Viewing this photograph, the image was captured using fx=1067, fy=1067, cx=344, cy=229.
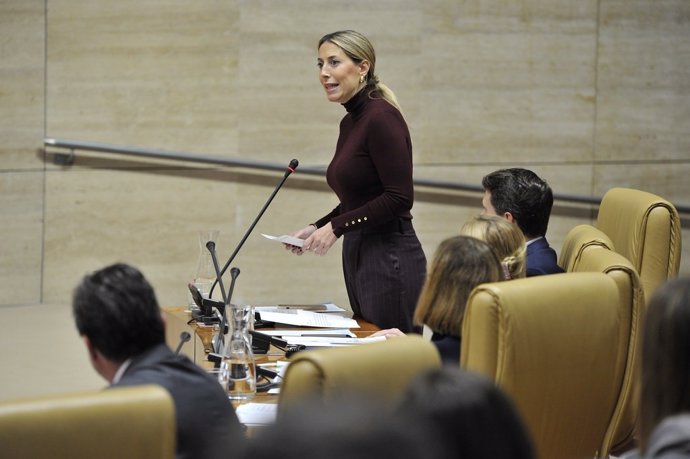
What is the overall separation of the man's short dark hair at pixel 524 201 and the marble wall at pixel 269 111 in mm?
2993

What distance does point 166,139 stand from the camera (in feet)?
20.5

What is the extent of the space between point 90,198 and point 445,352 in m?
4.23

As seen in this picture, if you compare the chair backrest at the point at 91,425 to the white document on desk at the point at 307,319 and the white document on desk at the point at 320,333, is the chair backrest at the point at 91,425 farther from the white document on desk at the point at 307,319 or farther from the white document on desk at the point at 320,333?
the white document on desk at the point at 307,319

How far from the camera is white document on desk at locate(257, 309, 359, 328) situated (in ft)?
11.2

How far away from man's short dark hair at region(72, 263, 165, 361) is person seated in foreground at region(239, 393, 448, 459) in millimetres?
Answer: 1150

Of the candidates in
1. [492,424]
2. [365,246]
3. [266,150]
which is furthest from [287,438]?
[266,150]

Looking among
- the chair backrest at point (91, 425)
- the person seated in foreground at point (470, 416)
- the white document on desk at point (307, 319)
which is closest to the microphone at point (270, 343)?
the white document on desk at point (307, 319)

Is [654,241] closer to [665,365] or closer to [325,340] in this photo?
[325,340]

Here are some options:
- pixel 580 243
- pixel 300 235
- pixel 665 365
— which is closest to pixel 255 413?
pixel 665 365

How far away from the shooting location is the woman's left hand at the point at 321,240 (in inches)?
143

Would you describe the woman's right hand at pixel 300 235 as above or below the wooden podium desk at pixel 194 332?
above

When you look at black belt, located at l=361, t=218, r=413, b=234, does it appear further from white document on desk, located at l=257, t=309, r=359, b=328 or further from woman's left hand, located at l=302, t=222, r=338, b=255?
white document on desk, located at l=257, t=309, r=359, b=328

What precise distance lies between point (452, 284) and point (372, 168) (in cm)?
134

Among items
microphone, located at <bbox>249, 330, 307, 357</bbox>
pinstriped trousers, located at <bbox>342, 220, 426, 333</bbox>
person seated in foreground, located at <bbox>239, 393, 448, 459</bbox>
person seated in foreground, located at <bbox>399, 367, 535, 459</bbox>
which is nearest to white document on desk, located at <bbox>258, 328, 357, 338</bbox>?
microphone, located at <bbox>249, 330, 307, 357</bbox>
